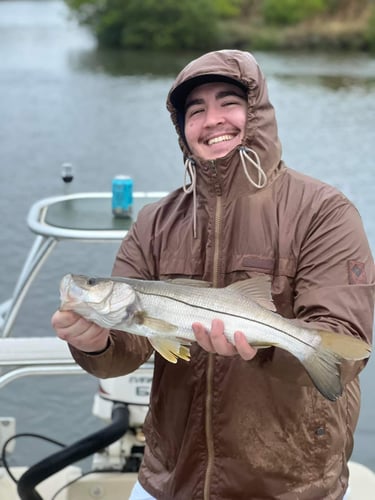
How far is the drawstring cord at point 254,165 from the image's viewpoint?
2.20 meters

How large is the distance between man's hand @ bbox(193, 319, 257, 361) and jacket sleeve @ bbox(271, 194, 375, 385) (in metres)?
0.13

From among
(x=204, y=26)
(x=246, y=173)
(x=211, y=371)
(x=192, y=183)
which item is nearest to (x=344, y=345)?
(x=211, y=371)

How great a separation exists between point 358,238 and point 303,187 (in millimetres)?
226

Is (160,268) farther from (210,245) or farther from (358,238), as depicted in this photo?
A: (358,238)

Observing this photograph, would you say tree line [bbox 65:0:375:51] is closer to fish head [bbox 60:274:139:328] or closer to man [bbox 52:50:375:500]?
man [bbox 52:50:375:500]

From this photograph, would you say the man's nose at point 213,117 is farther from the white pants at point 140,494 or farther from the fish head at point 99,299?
the white pants at point 140,494

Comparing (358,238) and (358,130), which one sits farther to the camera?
(358,130)

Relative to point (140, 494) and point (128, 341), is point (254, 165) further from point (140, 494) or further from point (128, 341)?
point (140, 494)

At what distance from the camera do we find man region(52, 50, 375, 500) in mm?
2082

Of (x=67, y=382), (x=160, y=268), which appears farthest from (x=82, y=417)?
(x=160, y=268)

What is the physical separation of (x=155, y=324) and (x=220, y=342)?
0.61ft

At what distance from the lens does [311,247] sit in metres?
2.11

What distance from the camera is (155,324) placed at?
2012 mm

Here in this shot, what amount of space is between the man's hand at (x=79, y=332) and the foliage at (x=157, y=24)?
47940 mm
